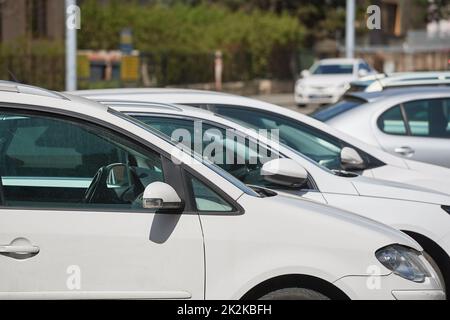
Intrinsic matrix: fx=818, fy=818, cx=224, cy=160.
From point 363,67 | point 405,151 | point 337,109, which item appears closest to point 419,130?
point 405,151

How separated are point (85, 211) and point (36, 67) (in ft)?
81.5

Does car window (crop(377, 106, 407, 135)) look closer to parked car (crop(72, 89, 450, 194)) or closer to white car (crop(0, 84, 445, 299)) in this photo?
parked car (crop(72, 89, 450, 194))

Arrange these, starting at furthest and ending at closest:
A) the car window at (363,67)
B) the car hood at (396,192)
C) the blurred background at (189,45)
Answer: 1. the car window at (363,67)
2. the blurred background at (189,45)
3. the car hood at (396,192)

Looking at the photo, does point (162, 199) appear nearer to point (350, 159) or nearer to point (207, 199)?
point (207, 199)

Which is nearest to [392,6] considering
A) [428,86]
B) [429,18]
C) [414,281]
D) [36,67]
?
[429,18]

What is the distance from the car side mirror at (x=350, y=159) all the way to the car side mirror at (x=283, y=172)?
129 centimetres

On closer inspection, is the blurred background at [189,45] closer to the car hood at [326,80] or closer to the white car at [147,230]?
the car hood at [326,80]

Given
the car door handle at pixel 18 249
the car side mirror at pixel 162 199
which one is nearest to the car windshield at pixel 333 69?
the car side mirror at pixel 162 199

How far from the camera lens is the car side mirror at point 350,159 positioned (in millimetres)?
6461

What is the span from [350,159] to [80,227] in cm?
304

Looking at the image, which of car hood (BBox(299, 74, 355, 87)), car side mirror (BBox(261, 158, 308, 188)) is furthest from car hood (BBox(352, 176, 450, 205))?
car hood (BBox(299, 74, 355, 87))

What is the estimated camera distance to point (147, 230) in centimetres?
400
